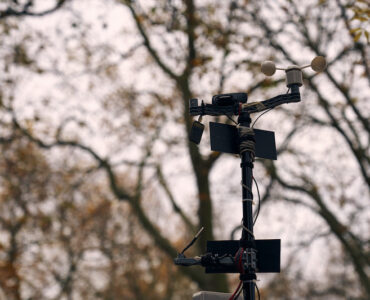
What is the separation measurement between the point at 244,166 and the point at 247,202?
271mm

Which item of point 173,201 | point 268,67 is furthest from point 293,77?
point 173,201

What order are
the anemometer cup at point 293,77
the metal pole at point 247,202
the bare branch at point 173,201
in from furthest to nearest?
the bare branch at point 173,201 → the anemometer cup at point 293,77 → the metal pole at point 247,202

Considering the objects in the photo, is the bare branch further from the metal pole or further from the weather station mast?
the metal pole

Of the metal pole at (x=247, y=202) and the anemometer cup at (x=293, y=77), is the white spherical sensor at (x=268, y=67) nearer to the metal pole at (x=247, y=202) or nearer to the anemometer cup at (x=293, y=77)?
the anemometer cup at (x=293, y=77)

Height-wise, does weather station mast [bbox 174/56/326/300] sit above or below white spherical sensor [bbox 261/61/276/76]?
below

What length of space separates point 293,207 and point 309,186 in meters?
1.02

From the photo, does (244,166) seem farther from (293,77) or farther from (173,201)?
(173,201)

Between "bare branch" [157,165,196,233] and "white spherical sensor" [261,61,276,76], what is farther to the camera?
"bare branch" [157,165,196,233]

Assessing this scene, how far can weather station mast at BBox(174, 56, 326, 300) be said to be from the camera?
3395 mm

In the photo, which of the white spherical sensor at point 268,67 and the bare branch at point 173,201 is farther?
the bare branch at point 173,201

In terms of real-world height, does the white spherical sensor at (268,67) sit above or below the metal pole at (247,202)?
above

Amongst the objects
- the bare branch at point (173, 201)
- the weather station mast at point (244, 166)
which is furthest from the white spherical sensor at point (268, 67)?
the bare branch at point (173, 201)

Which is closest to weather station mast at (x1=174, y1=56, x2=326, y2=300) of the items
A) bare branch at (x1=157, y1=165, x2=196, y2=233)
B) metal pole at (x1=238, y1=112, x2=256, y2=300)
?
metal pole at (x1=238, y1=112, x2=256, y2=300)

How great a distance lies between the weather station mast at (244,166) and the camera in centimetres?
339
